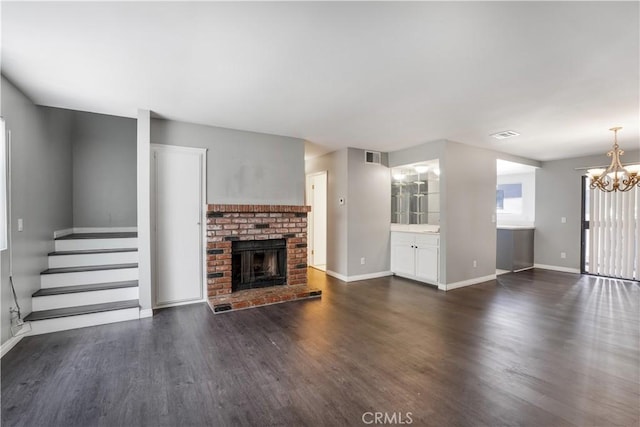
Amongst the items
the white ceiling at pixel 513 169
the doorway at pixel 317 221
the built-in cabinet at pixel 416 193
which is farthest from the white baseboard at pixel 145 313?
the white ceiling at pixel 513 169

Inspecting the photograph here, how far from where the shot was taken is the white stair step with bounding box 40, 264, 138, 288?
339 cm

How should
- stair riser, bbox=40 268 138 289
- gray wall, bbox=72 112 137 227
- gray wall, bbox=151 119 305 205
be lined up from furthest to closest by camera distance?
1. gray wall, bbox=72 112 137 227
2. gray wall, bbox=151 119 305 205
3. stair riser, bbox=40 268 138 289

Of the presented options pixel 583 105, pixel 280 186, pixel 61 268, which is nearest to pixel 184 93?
pixel 280 186

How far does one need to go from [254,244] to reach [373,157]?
2839 mm

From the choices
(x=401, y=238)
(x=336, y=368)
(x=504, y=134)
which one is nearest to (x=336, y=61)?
(x=336, y=368)

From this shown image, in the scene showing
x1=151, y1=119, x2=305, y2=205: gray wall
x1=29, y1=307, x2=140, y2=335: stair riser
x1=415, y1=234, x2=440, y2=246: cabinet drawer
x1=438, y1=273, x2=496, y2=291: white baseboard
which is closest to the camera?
x1=29, y1=307, x2=140, y2=335: stair riser

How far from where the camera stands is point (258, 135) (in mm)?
4480

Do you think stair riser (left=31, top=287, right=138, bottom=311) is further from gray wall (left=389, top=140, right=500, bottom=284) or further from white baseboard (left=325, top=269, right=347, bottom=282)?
gray wall (left=389, top=140, right=500, bottom=284)

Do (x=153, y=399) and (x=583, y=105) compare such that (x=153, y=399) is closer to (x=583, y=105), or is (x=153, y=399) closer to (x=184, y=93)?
(x=184, y=93)

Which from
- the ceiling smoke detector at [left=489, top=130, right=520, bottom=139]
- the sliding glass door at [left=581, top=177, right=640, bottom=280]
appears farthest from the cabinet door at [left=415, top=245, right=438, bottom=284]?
the sliding glass door at [left=581, top=177, right=640, bottom=280]

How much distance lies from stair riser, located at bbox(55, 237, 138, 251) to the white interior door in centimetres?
65

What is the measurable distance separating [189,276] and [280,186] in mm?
1842

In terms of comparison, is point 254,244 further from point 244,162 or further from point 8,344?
point 8,344

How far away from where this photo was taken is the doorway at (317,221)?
22.3 ft
